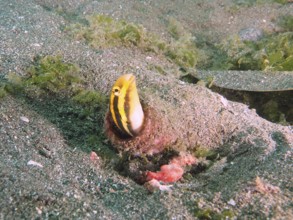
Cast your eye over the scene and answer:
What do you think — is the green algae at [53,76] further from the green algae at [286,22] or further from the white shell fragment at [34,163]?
the green algae at [286,22]

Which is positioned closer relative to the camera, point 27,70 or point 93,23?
point 27,70

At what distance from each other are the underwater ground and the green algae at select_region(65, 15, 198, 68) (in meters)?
0.02

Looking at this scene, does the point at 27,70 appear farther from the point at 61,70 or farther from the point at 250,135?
the point at 250,135

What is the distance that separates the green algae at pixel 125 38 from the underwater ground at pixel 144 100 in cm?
2

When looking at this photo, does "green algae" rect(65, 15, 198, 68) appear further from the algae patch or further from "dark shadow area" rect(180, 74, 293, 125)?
the algae patch

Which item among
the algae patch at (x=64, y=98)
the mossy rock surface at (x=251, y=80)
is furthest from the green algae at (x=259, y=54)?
the algae patch at (x=64, y=98)

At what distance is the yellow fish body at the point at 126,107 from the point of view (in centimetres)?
269

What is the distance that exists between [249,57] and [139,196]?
11.5 ft

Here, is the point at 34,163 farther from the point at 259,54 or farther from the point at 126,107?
Answer: the point at 259,54

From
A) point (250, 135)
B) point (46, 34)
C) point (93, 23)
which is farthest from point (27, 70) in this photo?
point (250, 135)

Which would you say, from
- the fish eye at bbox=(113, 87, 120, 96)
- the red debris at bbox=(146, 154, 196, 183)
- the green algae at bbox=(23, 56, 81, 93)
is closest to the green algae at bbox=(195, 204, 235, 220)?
the red debris at bbox=(146, 154, 196, 183)

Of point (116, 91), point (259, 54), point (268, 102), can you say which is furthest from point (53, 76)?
point (259, 54)

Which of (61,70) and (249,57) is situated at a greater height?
(249,57)

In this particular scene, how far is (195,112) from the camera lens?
3430 millimetres
